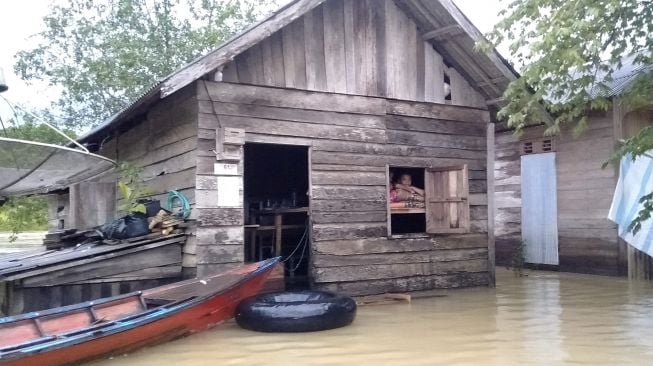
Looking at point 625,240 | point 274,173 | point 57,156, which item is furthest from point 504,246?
point 57,156

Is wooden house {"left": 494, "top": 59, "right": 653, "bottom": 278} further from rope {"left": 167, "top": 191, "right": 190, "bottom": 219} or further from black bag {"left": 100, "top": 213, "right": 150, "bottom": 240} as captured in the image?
black bag {"left": 100, "top": 213, "right": 150, "bottom": 240}

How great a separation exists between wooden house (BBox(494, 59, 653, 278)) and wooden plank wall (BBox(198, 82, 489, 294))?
304 cm

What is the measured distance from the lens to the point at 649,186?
10.9m

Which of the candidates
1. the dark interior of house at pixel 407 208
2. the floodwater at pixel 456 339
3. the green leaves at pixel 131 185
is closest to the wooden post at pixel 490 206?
the dark interior of house at pixel 407 208

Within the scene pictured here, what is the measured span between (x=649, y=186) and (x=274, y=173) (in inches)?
272

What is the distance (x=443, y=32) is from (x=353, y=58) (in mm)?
1516

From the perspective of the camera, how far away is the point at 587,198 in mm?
12742

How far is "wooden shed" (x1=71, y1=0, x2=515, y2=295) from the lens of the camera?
27.0 ft

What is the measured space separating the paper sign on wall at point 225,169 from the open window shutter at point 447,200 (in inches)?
128

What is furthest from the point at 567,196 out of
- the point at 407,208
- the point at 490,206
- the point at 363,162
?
the point at 363,162

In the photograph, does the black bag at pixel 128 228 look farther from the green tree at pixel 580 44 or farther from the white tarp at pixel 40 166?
the green tree at pixel 580 44

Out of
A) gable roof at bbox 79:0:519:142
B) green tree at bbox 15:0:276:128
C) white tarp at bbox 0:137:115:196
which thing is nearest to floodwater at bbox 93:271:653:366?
white tarp at bbox 0:137:115:196

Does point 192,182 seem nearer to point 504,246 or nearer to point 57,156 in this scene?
point 57,156

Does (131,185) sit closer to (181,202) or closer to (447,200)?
(181,202)
